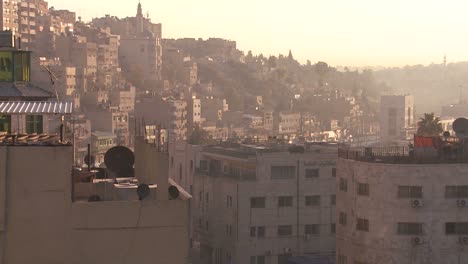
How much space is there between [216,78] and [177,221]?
114449 mm

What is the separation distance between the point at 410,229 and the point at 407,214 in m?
0.30

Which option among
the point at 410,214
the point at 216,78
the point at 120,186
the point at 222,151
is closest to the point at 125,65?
the point at 216,78

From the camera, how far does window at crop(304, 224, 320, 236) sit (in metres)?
30.6

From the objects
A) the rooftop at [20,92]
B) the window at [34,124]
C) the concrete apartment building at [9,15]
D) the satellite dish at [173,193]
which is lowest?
the satellite dish at [173,193]

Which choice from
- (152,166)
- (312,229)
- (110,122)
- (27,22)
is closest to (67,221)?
(152,166)

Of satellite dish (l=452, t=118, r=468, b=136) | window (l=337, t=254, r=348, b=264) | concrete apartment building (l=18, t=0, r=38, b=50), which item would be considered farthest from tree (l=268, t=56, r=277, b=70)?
window (l=337, t=254, r=348, b=264)

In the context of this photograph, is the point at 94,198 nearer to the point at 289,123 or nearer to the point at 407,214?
the point at 407,214

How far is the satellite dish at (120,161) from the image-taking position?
46.5 feet

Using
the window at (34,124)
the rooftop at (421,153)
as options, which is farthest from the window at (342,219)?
the window at (34,124)

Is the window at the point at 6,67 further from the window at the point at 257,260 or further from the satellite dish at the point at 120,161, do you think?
the window at the point at 257,260

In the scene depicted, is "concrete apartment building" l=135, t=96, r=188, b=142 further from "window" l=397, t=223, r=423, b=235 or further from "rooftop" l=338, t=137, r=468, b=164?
"window" l=397, t=223, r=423, b=235

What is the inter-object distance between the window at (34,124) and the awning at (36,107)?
0.63 ft

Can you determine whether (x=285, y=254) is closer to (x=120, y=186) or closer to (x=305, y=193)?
(x=305, y=193)

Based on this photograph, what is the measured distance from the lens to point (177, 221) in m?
10.8
